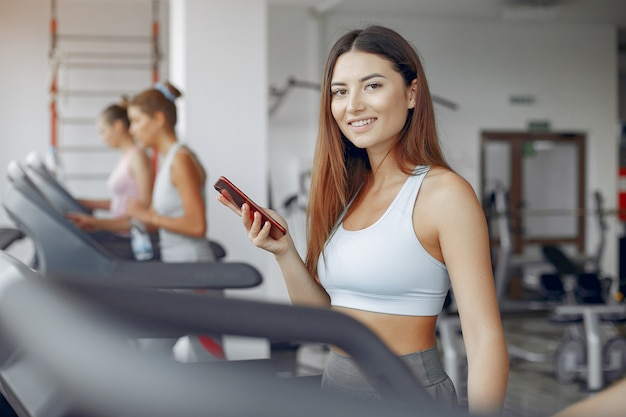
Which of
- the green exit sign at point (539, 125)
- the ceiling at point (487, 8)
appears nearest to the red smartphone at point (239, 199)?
the ceiling at point (487, 8)

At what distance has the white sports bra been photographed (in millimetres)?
1553

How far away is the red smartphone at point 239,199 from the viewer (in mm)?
1560

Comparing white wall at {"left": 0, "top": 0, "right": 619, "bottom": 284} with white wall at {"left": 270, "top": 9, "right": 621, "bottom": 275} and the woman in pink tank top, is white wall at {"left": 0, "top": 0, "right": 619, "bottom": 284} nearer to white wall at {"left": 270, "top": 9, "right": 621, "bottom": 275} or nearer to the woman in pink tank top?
white wall at {"left": 270, "top": 9, "right": 621, "bottom": 275}

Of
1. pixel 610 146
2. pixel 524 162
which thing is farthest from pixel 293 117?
pixel 610 146

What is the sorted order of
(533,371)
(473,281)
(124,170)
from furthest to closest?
(533,371)
(124,170)
(473,281)

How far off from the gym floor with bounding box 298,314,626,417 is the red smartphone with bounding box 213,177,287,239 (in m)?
2.74

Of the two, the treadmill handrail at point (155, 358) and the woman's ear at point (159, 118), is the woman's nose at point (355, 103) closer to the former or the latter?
the treadmill handrail at point (155, 358)

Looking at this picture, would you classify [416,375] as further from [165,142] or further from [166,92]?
[166,92]

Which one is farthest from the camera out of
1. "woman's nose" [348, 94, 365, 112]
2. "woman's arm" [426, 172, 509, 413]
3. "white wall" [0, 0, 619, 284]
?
"white wall" [0, 0, 619, 284]

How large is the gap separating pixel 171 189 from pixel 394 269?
2.23 meters

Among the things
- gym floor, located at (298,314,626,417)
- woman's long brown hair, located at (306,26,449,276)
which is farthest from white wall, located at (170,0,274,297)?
Answer: woman's long brown hair, located at (306,26,449,276)

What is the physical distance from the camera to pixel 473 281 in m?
1.48

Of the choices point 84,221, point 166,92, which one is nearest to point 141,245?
point 84,221

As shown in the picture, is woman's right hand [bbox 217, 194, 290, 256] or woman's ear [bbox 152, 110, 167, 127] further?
woman's ear [bbox 152, 110, 167, 127]
